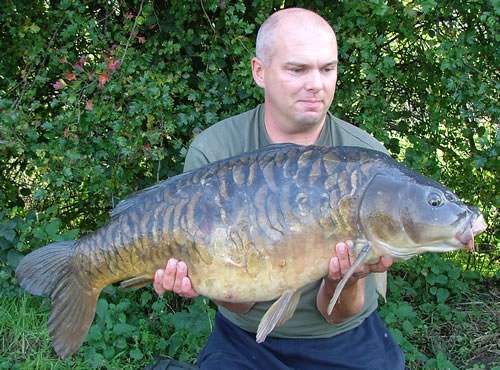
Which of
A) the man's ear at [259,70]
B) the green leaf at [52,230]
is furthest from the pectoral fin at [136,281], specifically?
the green leaf at [52,230]

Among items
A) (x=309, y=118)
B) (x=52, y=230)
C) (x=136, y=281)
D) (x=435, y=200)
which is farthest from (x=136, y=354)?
(x=435, y=200)

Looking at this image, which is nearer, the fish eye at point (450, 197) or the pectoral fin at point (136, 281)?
the fish eye at point (450, 197)

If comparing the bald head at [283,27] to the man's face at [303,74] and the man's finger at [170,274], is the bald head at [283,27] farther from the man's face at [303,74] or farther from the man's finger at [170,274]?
the man's finger at [170,274]

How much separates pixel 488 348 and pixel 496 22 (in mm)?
1199

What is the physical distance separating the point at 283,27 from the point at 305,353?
0.84 meters

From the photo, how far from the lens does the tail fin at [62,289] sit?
70.6 inches

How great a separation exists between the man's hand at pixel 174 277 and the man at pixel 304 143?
0.06 metres

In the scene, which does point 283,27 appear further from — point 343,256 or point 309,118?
point 343,256

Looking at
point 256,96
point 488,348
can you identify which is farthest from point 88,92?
point 488,348

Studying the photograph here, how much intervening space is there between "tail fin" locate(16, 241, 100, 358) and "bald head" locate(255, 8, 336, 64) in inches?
27.7

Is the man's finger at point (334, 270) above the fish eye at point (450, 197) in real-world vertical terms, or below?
below

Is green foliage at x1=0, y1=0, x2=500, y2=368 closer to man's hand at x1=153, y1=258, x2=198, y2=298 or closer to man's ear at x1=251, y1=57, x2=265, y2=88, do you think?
man's ear at x1=251, y1=57, x2=265, y2=88

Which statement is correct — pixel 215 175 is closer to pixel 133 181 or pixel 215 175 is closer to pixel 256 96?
pixel 256 96

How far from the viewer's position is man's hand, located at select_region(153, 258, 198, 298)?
1.65 metres
